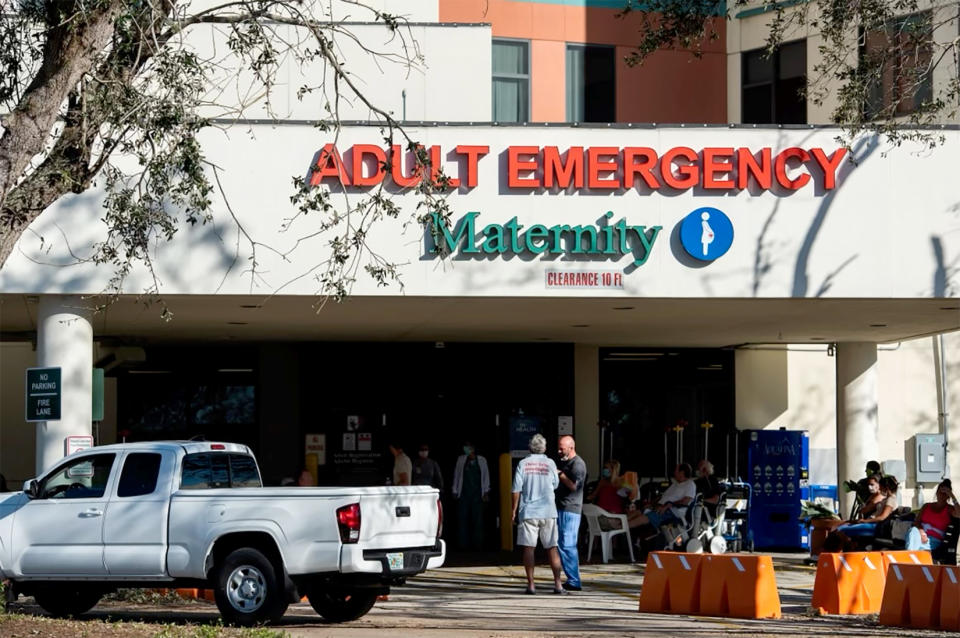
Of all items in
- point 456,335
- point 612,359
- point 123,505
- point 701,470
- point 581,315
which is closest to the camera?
point 123,505

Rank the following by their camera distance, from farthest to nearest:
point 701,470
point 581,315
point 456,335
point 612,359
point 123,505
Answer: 1. point 612,359
2. point 456,335
3. point 701,470
4. point 581,315
5. point 123,505

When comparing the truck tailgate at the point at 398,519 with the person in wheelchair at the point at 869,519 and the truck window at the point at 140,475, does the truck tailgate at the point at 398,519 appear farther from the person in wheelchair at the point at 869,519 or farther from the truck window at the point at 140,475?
the person in wheelchair at the point at 869,519

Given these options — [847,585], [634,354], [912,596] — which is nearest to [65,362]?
[847,585]

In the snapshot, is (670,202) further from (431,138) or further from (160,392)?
(160,392)

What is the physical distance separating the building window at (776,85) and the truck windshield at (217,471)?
16849 millimetres

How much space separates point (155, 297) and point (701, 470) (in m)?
9.81

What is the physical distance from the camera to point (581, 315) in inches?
850

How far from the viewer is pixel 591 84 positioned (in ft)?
100

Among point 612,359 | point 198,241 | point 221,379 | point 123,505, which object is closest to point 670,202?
point 198,241

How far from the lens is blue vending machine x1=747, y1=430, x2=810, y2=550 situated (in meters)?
25.7

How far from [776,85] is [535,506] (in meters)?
15.0

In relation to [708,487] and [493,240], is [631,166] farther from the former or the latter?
[708,487]

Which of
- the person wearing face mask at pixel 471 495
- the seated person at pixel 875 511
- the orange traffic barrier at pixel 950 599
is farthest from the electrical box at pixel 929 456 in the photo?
the orange traffic barrier at pixel 950 599

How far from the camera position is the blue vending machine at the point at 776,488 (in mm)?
25734
